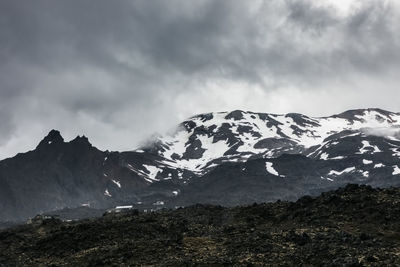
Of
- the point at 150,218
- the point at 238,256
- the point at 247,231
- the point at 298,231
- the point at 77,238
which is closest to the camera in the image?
the point at 238,256

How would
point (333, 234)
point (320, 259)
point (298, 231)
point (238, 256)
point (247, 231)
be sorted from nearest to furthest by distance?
point (320, 259) < point (238, 256) < point (333, 234) < point (298, 231) < point (247, 231)

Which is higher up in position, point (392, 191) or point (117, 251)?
point (392, 191)

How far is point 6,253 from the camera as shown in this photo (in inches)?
2388

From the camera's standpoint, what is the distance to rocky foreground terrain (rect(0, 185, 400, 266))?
43344 mm

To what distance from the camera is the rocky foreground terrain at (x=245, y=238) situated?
4334 cm

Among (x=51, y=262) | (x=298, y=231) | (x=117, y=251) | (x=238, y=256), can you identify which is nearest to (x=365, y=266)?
(x=238, y=256)

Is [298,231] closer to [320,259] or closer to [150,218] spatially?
[320,259]

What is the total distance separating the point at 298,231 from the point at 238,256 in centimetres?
1001

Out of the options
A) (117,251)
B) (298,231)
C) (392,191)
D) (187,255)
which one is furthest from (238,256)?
(392,191)

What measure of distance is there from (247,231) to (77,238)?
811 inches

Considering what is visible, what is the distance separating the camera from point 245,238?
52562 millimetres

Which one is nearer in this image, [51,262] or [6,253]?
[51,262]

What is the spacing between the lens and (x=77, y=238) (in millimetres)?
61656

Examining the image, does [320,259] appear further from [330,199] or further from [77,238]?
[77,238]
